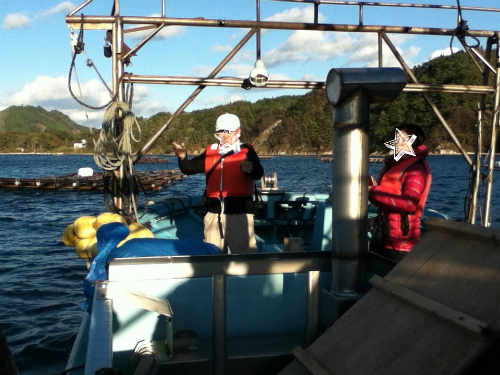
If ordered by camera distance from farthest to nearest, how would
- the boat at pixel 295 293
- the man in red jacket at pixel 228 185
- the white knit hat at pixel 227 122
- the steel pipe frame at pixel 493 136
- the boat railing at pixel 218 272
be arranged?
the steel pipe frame at pixel 493 136 → the man in red jacket at pixel 228 185 → the white knit hat at pixel 227 122 → the boat railing at pixel 218 272 → the boat at pixel 295 293

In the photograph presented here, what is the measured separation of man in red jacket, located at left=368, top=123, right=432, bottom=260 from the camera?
383 cm

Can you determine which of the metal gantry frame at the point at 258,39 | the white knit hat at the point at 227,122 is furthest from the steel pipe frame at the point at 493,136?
the white knit hat at the point at 227,122

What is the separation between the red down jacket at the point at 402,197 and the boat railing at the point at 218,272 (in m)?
0.89

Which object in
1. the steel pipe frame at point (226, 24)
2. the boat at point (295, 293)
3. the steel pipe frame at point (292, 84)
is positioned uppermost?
the steel pipe frame at point (226, 24)

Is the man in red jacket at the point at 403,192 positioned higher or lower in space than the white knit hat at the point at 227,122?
lower

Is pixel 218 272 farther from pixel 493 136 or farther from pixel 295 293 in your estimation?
pixel 493 136

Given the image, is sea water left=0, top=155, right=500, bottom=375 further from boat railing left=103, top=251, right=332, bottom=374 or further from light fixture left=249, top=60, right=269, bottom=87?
boat railing left=103, top=251, right=332, bottom=374

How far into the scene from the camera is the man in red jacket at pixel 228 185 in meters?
4.88

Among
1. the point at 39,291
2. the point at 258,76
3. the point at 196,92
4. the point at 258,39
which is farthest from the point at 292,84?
the point at 39,291

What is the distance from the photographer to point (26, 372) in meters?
7.86

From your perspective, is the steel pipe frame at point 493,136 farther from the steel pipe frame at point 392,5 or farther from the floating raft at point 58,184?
the floating raft at point 58,184

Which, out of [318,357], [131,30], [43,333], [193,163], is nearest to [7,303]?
[43,333]

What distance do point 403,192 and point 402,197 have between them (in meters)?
0.06

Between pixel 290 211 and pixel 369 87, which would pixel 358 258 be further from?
pixel 290 211
